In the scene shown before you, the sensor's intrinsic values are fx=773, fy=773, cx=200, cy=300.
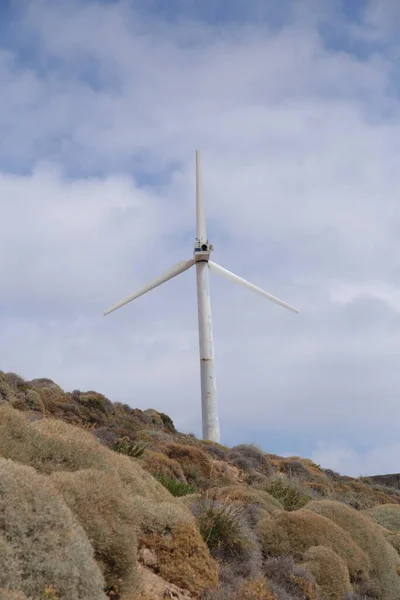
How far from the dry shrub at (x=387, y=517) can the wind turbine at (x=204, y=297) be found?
55.7 ft

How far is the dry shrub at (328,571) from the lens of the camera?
1445 cm

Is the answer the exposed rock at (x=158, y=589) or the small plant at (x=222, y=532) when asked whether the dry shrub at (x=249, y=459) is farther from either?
the exposed rock at (x=158, y=589)

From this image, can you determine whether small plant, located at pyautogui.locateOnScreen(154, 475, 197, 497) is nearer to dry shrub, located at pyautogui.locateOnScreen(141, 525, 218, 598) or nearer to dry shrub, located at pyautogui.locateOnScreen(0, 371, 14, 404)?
dry shrub, located at pyautogui.locateOnScreen(141, 525, 218, 598)

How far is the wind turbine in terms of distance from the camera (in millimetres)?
44156

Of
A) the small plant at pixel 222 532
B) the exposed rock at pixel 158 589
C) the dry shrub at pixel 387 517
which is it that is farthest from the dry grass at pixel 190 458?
the exposed rock at pixel 158 589

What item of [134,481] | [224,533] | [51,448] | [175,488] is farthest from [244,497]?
[51,448]

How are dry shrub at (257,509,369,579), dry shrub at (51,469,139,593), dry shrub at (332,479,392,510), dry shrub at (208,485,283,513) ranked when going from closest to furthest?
dry shrub at (51,469,139,593) < dry shrub at (257,509,369,579) < dry shrub at (208,485,283,513) < dry shrub at (332,479,392,510)

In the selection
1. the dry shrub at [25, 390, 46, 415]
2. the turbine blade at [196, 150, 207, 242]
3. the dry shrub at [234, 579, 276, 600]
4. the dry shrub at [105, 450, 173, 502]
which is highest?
the turbine blade at [196, 150, 207, 242]

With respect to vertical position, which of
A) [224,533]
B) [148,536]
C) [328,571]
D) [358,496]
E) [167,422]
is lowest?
[328,571]

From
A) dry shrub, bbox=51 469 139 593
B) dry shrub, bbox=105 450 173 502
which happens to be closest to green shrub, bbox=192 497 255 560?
dry shrub, bbox=105 450 173 502

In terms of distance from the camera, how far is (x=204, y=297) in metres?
44.9

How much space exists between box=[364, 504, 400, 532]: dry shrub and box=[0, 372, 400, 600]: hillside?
3541 millimetres

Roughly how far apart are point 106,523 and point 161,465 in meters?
12.7

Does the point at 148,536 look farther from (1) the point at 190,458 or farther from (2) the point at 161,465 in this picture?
(1) the point at 190,458
